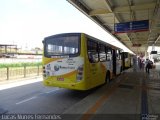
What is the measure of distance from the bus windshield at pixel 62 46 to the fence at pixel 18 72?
651cm

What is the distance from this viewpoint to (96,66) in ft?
34.8

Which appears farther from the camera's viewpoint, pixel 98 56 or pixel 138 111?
pixel 98 56

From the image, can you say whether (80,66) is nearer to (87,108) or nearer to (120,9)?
(87,108)

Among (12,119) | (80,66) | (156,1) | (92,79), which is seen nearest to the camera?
(12,119)

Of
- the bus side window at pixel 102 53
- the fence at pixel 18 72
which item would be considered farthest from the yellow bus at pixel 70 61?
the fence at pixel 18 72

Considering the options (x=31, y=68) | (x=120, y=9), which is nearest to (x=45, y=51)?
(x=120, y=9)

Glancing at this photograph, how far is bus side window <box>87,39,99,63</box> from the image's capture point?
968cm

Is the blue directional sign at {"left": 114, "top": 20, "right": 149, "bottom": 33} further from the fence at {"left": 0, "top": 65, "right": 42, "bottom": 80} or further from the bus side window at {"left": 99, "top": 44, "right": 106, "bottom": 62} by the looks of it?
the fence at {"left": 0, "top": 65, "right": 42, "bottom": 80}

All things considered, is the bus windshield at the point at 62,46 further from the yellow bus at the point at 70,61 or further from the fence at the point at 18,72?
the fence at the point at 18,72

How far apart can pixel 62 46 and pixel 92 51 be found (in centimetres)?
150

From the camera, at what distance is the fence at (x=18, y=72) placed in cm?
1525

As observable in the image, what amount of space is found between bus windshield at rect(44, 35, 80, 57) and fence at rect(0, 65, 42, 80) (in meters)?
6.51

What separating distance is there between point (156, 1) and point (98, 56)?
621cm

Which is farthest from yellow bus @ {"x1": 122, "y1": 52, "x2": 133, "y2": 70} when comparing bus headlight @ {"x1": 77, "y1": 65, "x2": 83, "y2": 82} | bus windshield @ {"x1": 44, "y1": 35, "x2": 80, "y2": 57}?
bus headlight @ {"x1": 77, "y1": 65, "x2": 83, "y2": 82}
